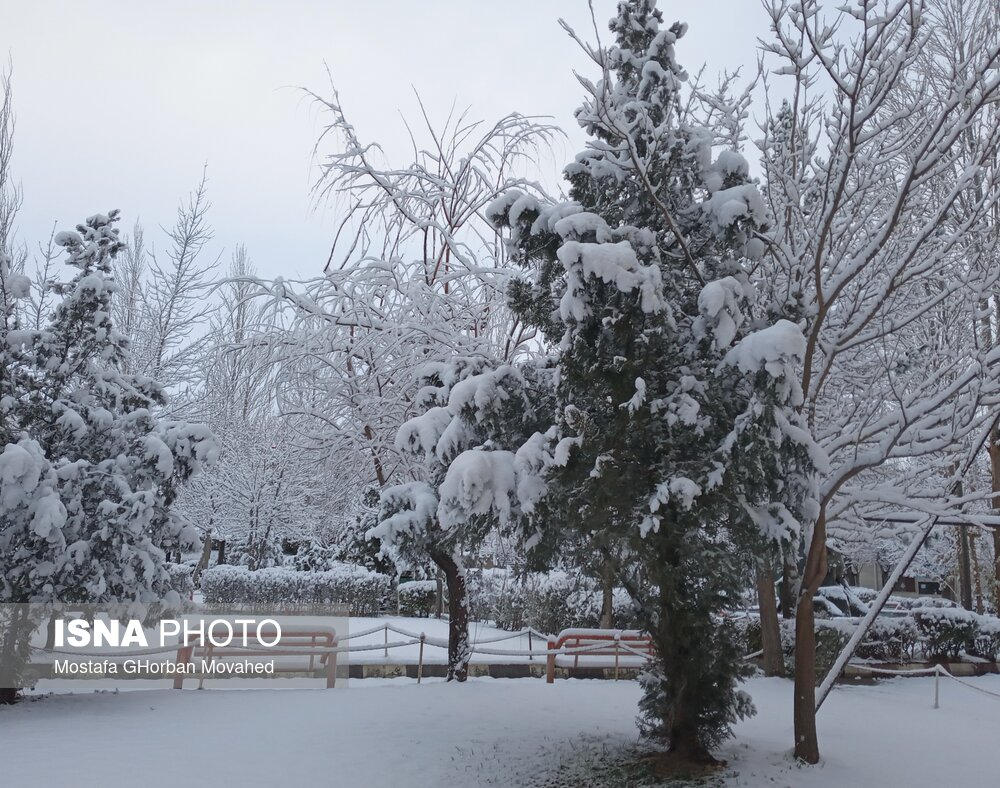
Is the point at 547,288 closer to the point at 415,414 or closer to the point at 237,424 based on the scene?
the point at 415,414

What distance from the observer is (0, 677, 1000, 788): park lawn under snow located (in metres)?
6.28

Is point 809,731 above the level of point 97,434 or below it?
below

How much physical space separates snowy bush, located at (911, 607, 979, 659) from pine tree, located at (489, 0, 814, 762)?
31.2ft

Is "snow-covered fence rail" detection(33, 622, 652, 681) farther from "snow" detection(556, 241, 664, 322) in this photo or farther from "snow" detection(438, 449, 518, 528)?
"snow" detection(556, 241, 664, 322)

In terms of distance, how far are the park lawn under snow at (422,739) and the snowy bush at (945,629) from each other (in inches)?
163

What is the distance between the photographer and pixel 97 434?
945 cm

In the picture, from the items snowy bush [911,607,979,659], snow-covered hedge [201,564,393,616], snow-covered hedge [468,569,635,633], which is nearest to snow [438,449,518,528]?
snow-covered hedge [468,569,635,633]

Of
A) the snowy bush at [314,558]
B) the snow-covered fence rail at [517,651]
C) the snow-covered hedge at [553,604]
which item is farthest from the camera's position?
the snowy bush at [314,558]

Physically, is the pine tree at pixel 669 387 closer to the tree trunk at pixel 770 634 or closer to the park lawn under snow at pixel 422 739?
the park lawn under snow at pixel 422 739

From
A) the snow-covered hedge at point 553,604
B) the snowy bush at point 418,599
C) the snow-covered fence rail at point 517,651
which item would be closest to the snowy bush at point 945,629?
the snow-covered fence rail at point 517,651

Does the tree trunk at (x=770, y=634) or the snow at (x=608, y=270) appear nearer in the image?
the snow at (x=608, y=270)

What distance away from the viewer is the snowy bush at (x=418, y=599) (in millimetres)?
20812

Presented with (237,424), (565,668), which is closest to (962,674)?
(565,668)

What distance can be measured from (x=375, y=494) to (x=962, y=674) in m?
10.9
